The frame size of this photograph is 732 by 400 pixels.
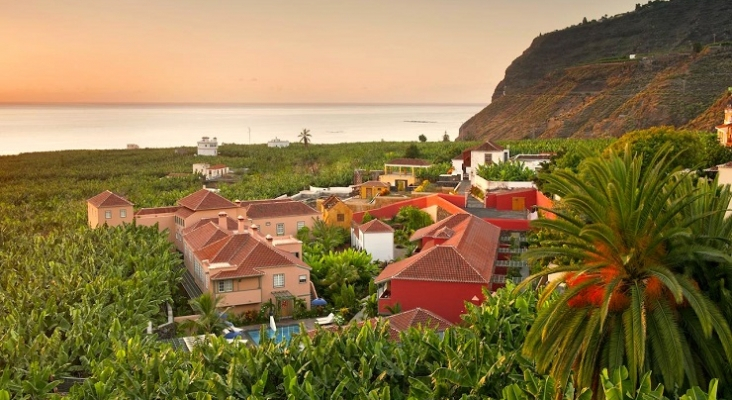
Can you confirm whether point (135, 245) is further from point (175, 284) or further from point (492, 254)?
point (492, 254)

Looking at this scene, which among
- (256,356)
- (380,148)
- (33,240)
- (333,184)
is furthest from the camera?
(380,148)

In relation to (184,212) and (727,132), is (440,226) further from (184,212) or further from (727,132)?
(727,132)

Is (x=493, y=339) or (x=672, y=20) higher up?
(x=672, y=20)

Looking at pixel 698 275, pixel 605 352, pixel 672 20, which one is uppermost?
pixel 672 20

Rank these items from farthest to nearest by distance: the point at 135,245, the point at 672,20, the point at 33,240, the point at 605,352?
the point at 672,20 → the point at 33,240 → the point at 135,245 → the point at 605,352

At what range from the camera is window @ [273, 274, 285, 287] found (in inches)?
1023

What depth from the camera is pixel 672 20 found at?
117875 mm

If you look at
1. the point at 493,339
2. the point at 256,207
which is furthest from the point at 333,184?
the point at 493,339

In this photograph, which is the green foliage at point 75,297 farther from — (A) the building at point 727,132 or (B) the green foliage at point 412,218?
(A) the building at point 727,132

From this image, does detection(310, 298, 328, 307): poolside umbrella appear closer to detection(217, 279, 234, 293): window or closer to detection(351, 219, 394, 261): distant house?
detection(217, 279, 234, 293): window

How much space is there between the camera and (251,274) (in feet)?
83.1

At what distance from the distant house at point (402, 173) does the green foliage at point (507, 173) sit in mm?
7543

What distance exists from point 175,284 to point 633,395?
1974 cm

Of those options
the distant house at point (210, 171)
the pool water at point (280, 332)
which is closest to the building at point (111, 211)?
the pool water at point (280, 332)
